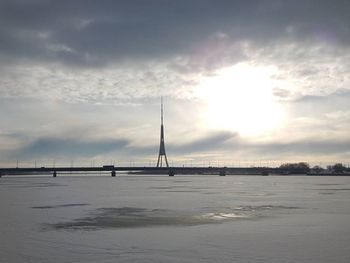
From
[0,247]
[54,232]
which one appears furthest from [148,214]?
[0,247]

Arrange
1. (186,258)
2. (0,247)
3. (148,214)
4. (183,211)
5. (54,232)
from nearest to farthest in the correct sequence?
(186,258), (0,247), (54,232), (148,214), (183,211)

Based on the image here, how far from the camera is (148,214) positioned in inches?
1470

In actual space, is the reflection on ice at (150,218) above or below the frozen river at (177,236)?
below

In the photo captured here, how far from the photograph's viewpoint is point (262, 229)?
1083 inches

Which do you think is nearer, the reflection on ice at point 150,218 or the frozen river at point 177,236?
the frozen river at point 177,236

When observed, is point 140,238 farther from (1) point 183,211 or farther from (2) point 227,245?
(1) point 183,211

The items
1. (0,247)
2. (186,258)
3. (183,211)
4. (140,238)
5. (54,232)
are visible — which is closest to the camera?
(186,258)

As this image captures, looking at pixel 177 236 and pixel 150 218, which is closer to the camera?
pixel 177 236

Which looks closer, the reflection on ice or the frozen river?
the frozen river

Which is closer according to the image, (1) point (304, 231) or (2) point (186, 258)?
(2) point (186, 258)

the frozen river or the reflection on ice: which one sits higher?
the frozen river

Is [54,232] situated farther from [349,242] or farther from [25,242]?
[349,242]

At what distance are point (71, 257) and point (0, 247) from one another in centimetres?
458

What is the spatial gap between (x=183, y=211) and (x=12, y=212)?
44.8 feet
